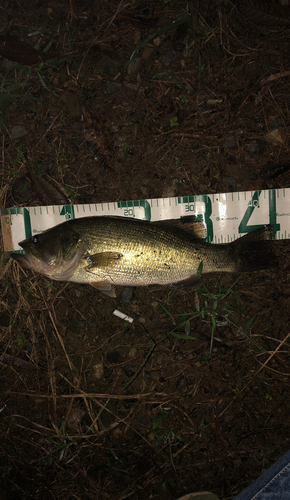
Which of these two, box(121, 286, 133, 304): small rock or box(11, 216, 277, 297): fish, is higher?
box(11, 216, 277, 297): fish

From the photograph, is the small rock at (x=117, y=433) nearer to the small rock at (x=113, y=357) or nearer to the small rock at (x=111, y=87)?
the small rock at (x=113, y=357)

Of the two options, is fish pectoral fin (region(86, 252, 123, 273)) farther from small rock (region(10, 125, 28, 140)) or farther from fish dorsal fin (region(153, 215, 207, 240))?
small rock (region(10, 125, 28, 140))

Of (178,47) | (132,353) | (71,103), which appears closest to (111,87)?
(71,103)

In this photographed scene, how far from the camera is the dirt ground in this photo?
3.33 meters

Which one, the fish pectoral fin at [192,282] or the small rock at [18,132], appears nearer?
the fish pectoral fin at [192,282]

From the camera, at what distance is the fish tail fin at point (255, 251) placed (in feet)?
10.00

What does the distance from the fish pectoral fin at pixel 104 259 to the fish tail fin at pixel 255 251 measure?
1273 millimetres

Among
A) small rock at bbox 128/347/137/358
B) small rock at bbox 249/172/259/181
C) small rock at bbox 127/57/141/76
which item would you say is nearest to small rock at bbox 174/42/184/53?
small rock at bbox 127/57/141/76

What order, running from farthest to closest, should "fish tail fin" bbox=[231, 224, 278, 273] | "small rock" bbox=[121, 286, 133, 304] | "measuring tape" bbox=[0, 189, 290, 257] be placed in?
"small rock" bbox=[121, 286, 133, 304] → "measuring tape" bbox=[0, 189, 290, 257] → "fish tail fin" bbox=[231, 224, 278, 273]

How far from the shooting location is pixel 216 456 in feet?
10.9

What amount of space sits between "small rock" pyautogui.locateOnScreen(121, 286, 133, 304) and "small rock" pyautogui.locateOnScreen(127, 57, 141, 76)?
8.64 feet

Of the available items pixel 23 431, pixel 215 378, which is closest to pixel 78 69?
pixel 215 378

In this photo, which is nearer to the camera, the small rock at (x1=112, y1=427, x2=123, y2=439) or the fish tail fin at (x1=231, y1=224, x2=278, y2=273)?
the fish tail fin at (x1=231, y1=224, x2=278, y2=273)

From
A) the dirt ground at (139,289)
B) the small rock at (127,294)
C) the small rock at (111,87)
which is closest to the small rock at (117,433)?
the dirt ground at (139,289)
